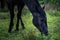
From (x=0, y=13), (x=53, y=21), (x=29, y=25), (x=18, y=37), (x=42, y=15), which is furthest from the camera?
(x=0, y=13)

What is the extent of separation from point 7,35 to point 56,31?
1.37 m

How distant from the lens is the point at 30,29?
5723 mm

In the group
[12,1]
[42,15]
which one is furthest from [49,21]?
[42,15]

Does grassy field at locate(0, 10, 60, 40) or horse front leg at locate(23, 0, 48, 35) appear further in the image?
grassy field at locate(0, 10, 60, 40)

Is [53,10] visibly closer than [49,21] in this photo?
Result: No

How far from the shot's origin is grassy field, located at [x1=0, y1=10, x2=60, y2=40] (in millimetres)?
4779

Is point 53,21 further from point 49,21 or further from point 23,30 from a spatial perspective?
point 23,30

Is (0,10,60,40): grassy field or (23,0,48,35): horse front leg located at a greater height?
(23,0,48,35): horse front leg

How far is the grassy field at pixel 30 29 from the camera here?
15.7 feet

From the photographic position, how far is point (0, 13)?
7.80 metres

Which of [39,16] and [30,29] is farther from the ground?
[39,16]

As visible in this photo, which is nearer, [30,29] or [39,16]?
[39,16]

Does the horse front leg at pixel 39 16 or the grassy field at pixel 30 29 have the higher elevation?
the horse front leg at pixel 39 16

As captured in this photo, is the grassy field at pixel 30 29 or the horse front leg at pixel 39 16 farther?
the grassy field at pixel 30 29
